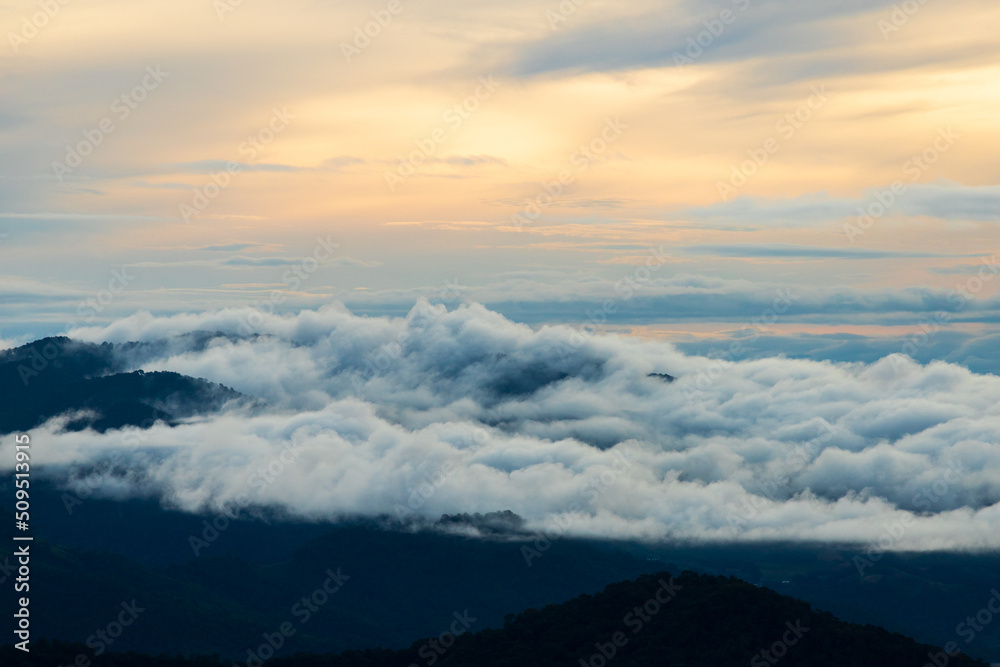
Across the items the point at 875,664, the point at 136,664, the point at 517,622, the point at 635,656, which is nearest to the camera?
the point at 875,664

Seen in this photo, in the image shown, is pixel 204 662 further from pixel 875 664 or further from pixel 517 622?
pixel 875 664

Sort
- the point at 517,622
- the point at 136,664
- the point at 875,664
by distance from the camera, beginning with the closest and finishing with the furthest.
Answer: the point at 875,664, the point at 136,664, the point at 517,622

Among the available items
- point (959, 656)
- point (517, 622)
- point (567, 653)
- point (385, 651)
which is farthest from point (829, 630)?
point (385, 651)

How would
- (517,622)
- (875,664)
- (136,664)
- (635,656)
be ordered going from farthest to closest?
(517,622) → (136,664) → (635,656) → (875,664)

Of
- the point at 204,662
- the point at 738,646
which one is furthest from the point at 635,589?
the point at 204,662

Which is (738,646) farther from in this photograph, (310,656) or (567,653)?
(310,656)

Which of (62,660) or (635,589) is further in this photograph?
(635,589)
